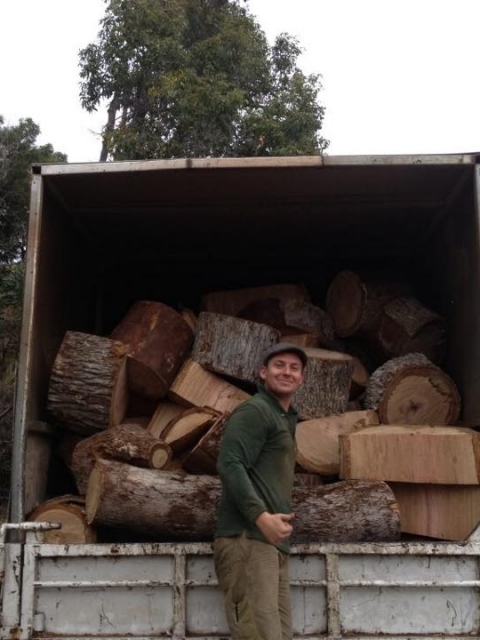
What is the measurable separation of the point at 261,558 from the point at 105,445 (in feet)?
4.19

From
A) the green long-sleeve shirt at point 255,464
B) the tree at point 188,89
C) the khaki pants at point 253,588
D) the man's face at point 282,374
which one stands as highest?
the tree at point 188,89

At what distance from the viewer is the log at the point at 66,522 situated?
3594 mm

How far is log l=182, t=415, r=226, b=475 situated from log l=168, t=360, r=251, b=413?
12.5 inches

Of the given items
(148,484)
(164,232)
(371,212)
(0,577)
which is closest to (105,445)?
(148,484)

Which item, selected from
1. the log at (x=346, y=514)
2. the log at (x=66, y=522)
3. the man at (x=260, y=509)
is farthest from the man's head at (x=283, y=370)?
the log at (x=66, y=522)

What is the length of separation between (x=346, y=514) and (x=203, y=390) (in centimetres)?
129

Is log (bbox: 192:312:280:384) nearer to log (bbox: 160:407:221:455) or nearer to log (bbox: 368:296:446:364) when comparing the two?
log (bbox: 160:407:221:455)

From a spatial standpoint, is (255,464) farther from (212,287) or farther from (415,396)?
(212,287)

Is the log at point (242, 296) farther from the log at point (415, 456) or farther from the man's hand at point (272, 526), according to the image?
the man's hand at point (272, 526)

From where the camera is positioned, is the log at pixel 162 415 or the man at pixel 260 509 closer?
the man at pixel 260 509

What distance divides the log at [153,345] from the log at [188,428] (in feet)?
1.27

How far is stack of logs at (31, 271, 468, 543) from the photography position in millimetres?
3420

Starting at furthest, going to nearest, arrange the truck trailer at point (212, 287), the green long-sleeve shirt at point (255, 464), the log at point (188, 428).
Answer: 1. the log at point (188, 428)
2. the truck trailer at point (212, 287)
3. the green long-sleeve shirt at point (255, 464)

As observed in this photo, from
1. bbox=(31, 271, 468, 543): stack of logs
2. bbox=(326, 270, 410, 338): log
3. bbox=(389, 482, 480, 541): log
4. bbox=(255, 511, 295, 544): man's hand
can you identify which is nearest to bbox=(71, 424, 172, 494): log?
bbox=(31, 271, 468, 543): stack of logs
